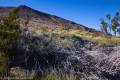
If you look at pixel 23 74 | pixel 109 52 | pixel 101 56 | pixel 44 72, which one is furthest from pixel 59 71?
pixel 109 52

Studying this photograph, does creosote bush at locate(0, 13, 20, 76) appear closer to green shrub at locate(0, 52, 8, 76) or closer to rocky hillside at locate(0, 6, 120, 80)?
green shrub at locate(0, 52, 8, 76)

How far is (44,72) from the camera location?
301 inches

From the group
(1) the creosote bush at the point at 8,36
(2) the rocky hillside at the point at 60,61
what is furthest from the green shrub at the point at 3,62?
(2) the rocky hillside at the point at 60,61

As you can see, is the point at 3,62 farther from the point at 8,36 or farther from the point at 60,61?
the point at 60,61

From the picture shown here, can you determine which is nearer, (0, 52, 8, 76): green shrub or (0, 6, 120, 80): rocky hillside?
(0, 52, 8, 76): green shrub

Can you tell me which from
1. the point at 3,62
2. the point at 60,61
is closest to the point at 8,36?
the point at 3,62

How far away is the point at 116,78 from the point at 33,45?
2.78m

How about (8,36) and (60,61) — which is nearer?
(8,36)

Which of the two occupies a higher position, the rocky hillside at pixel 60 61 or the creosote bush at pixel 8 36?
the creosote bush at pixel 8 36

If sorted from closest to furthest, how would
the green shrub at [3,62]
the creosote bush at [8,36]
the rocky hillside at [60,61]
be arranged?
the green shrub at [3,62] → the rocky hillside at [60,61] → the creosote bush at [8,36]

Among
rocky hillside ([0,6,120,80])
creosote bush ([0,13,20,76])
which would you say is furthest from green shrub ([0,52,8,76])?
rocky hillside ([0,6,120,80])

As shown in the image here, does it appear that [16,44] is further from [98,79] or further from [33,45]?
[98,79]

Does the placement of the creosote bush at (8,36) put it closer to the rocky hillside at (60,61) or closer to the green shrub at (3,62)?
the green shrub at (3,62)

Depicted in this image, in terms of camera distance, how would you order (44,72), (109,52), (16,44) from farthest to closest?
(109,52), (16,44), (44,72)
